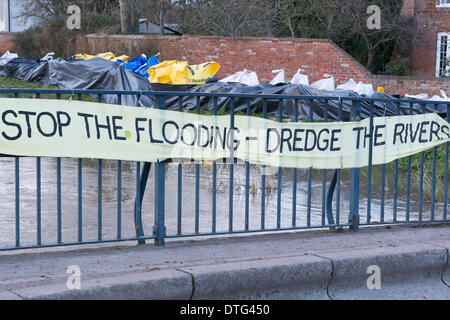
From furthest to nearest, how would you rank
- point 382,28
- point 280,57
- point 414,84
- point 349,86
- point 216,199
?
point 382,28 → point 280,57 → point 414,84 → point 349,86 → point 216,199

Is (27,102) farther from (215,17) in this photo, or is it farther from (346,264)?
(215,17)

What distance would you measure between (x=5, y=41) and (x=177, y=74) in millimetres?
18557

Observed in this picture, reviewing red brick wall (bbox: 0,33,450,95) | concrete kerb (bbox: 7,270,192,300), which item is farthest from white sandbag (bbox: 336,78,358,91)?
concrete kerb (bbox: 7,270,192,300)

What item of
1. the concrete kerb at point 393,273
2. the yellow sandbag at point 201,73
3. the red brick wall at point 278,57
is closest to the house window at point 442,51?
A: the red brick wall at point 278,57

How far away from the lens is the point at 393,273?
6117mm

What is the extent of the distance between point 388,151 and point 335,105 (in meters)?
9.68

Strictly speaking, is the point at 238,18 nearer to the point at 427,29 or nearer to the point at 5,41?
the point at 427,29

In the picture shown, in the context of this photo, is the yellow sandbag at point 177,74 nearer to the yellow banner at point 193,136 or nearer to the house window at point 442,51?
the house window at point 442,51

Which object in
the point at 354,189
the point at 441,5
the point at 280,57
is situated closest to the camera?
the point at 354,189

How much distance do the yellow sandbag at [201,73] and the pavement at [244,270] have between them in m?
16.0

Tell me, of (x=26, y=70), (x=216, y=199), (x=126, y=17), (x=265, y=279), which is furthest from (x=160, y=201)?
(x=126, y=17)

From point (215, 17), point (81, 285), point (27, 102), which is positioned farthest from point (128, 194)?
point (215, 17)

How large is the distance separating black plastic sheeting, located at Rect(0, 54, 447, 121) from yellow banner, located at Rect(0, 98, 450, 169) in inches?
315

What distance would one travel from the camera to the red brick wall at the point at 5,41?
37.2 metres
